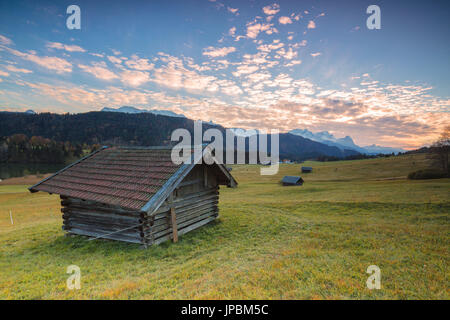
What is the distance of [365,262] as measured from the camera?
7.32m

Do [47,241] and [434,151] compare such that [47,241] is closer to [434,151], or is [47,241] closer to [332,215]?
[332,215]

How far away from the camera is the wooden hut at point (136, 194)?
9023mm

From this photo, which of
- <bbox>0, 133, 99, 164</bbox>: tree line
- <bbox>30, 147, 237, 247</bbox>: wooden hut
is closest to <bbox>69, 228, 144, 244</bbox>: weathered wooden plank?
<bbox>30, 147, 237, 247</bbox>: wooden hut

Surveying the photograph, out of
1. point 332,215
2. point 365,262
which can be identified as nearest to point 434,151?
point 332,215

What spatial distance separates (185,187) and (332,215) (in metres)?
12.0

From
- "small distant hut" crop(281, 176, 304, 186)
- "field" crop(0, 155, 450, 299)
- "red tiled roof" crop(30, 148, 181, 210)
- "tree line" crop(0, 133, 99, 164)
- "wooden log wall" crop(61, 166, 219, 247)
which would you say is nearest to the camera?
"field" crop(0, 155, 450, 299)

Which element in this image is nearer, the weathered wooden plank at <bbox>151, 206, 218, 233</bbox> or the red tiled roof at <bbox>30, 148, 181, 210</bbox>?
the red tiled roof at <bbox>30, 148, 181, 210</bbox>

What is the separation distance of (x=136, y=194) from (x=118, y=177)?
7.97 feet

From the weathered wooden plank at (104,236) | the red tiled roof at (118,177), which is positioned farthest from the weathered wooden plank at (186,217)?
the red tiled roof at (118,177)

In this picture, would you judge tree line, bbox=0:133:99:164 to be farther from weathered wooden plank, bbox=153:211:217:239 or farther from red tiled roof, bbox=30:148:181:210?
weathered wooden plank, bbox=153:211:217:239

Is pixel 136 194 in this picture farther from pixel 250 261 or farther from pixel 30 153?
pixel 30 153

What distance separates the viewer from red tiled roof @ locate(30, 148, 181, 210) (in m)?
8.96

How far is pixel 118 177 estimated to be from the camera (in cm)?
1048
